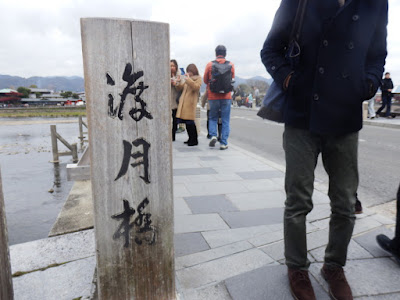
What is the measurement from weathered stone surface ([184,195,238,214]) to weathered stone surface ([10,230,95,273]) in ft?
3.53

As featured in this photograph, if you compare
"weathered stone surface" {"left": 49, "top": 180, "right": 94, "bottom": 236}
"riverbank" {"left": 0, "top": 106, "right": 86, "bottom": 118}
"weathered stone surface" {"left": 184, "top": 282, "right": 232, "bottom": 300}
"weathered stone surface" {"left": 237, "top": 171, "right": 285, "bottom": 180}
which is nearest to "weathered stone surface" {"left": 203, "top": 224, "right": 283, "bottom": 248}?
"weathered stone surface" {"left": 184, "top": 282, "right": 232, "bottom": 300}

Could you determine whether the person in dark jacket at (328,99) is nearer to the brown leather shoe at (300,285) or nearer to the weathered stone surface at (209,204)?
the brown leather shoe at (300,285)

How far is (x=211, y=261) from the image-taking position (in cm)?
229

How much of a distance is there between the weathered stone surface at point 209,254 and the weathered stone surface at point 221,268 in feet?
0.20

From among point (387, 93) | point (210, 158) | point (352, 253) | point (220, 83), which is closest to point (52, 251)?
point (352, 253)

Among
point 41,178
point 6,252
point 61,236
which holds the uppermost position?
point 6,252

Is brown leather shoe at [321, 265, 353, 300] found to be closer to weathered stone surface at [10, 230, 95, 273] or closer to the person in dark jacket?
the person in dark jacket

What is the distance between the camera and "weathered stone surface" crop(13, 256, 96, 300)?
79.4 inches

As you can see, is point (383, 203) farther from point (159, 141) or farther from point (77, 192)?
point (77, 192)

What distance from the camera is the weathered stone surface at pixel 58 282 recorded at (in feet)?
6.62

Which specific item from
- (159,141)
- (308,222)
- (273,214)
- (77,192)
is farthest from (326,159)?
(77,192)

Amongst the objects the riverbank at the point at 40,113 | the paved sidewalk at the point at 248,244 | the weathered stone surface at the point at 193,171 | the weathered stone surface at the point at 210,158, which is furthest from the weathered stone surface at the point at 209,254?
the riverbank at the point at 40,113

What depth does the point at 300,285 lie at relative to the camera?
1.86m

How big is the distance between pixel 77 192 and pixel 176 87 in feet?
12.1
